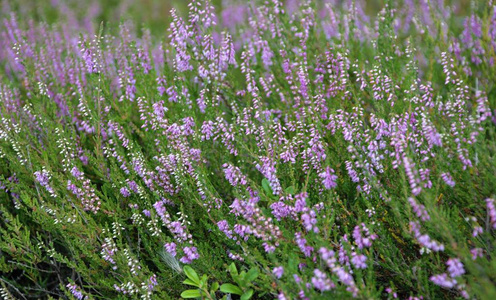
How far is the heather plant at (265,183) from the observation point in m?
2.12

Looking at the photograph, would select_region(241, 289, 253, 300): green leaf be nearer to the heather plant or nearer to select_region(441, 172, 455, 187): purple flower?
the heather plant

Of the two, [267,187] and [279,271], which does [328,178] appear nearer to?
[267,187]

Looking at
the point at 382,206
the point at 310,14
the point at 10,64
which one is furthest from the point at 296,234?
the point at 10,64

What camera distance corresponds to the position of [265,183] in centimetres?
243

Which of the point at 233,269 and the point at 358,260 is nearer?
the point at 358,260

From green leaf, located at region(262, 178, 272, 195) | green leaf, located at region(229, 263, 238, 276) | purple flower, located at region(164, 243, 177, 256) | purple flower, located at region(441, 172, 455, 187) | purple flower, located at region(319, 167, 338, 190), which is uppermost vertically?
green leaf, located at region(262, 178, 272, 195)

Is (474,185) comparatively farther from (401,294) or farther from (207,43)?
(207,43)

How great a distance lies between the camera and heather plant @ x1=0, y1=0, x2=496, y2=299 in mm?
2121

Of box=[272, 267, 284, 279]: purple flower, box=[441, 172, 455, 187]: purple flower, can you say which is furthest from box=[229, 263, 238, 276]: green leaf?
box=[441, 172, 455, 187]: purple flower

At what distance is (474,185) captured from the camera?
7.31 feet

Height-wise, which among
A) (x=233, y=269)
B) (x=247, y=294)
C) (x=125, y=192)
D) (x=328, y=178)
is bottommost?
(x=247, y=294)

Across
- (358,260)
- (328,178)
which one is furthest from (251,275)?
(328,178)

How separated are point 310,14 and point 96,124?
2005 millimetres

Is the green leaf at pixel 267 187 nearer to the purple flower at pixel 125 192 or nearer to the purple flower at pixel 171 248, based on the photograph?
the purple flower at pixel 171 248
